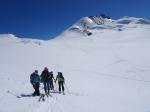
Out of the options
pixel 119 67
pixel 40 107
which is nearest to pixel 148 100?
pixel 40 107

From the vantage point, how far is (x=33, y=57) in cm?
4969

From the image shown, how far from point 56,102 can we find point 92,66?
29128 millimetres

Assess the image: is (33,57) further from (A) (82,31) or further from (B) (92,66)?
(A) (82,31)

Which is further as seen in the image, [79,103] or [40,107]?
[79,103]

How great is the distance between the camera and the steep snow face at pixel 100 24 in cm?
14305

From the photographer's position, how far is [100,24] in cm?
16888

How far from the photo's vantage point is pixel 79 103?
48.0ft

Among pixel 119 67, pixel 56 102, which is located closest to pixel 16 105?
pixel 56 102

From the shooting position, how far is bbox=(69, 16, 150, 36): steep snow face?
5632 inches

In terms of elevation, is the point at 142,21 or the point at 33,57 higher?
the point at 142,21

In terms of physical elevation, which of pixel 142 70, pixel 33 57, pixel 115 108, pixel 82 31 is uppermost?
pixel 82 31

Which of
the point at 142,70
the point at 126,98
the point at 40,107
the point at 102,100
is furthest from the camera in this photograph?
the point at 142,70

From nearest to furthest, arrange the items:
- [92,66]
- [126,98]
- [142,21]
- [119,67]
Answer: [126,98] → [119,67] → [92,66] → [142,21]

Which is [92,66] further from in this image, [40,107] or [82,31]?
[82,31]
